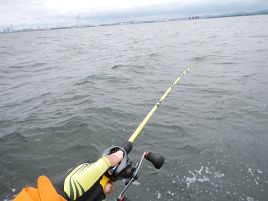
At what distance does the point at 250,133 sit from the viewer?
270 inches

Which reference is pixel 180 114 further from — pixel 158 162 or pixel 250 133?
pixel 158 162

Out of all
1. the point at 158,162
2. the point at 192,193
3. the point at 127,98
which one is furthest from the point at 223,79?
the point at 158,162

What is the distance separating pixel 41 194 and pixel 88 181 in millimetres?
431

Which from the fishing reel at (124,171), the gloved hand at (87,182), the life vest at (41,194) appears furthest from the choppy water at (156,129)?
the fishing reel at (124,171)

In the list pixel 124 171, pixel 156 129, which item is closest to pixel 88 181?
pixel 124 171

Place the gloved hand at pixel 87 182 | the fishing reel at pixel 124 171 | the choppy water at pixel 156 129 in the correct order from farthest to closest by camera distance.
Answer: the choppy water at pixel 156 129, the fishing reel at pixel 124 171, the gloved hand at pixel 87 182

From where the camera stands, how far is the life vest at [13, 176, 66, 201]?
2.13 m

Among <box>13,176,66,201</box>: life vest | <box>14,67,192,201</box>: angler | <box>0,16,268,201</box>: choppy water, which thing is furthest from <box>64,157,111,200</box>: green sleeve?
<box>0,16,268,201</box>: choppy water

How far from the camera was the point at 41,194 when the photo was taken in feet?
Answer: 7.18

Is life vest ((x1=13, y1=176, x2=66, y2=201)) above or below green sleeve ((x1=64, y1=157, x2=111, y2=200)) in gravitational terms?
above

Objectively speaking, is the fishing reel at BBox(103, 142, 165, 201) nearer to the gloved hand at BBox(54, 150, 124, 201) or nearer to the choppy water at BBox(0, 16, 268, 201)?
the gloved hand at BBox(54, 150, 124, 201)

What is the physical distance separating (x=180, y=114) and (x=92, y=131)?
268cm

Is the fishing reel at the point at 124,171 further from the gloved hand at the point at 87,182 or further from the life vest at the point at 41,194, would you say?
the life vest at the point at 41,194

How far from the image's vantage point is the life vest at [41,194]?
6.98 feet
